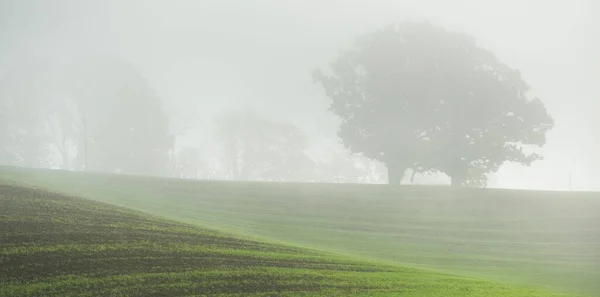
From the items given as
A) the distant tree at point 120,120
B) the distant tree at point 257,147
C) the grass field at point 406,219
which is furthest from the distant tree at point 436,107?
the distant tree at point 257,147

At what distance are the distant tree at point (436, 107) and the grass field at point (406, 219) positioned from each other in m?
5.64

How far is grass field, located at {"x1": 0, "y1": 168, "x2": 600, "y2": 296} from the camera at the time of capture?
18578 mm

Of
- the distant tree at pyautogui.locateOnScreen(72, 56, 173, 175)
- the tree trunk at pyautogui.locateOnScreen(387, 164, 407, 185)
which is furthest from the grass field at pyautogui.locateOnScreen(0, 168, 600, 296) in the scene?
the distant tree at pyautogui.locateOnScreen(72, 56, 173, 175)

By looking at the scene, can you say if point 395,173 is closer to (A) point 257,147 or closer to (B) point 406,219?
(B) point 406,219

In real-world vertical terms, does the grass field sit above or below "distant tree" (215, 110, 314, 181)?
below

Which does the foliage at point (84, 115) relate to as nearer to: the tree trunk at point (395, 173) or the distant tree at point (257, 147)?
the distant tree at point (257, 147)

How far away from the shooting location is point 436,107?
147 feet

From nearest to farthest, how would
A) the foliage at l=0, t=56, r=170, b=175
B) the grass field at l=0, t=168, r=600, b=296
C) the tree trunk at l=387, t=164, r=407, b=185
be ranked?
1. the grass field at l=0, t=168, r=600, b=296
2. the tree trunk at l=387, t=164, r=407, b=185
3. the foliage at l=0, t=56, r=170, b=175

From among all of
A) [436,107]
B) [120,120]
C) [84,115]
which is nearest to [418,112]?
[436,107]

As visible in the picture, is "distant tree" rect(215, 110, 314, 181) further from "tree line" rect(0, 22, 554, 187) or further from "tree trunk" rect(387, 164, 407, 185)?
"tree trunk" rect(387, 164, 407, 185)

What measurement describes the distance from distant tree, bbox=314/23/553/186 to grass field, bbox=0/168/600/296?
5.64 metres

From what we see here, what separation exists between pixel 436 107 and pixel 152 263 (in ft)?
127

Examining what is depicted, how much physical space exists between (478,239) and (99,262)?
2005cm

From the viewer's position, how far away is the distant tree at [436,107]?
43375 mm
